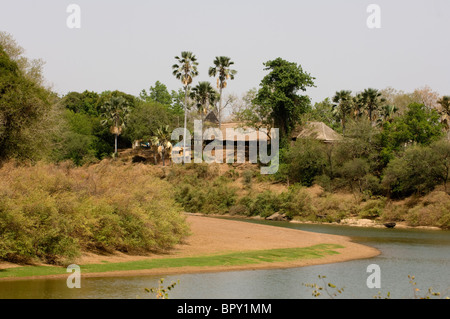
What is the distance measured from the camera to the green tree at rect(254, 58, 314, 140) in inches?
3388

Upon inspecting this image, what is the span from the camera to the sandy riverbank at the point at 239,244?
28234 mm

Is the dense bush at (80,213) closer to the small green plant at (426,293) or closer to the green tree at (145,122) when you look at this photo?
the small green plant at (426,293)

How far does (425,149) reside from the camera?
63312mm

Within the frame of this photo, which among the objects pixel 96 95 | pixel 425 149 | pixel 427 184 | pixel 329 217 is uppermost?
pixel 96 95

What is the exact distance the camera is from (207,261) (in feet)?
100

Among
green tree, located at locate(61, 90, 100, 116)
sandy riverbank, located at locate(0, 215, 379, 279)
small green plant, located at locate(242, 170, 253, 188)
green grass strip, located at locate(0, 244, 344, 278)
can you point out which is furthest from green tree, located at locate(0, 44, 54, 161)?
green tree, located at locate(61, 90, 100, 116)

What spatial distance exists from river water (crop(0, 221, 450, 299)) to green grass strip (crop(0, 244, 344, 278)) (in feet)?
4.00

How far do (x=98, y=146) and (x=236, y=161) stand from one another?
26.2 meters

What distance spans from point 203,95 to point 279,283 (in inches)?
3028

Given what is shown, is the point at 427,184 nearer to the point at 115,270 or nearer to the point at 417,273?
the point at 417,273

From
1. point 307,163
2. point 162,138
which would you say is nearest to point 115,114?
point 162,138
